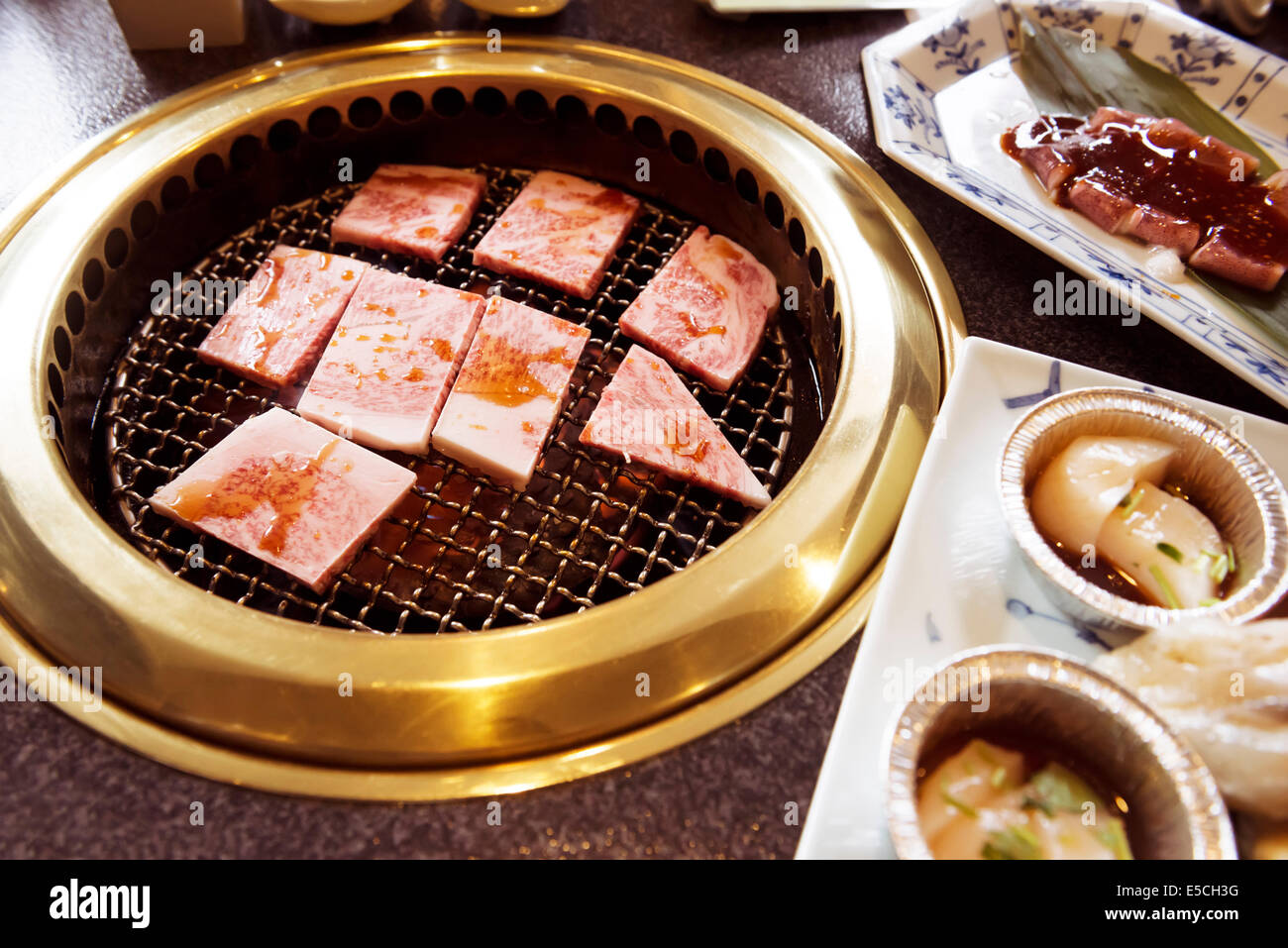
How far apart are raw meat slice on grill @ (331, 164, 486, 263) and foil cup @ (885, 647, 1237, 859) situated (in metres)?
1.73

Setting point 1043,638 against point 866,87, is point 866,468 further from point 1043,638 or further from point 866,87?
point 866,87

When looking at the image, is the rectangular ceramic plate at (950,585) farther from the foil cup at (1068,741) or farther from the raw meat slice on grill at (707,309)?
the raw meat slice on grill at (707,309)

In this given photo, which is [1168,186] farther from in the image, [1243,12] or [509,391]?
[509,391]

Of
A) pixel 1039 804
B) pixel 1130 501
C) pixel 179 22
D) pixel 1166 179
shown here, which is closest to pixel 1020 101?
pixel 1166 179

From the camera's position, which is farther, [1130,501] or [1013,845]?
[1130,501]

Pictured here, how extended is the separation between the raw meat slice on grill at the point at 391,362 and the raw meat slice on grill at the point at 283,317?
54 mm

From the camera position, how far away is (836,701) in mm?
1504

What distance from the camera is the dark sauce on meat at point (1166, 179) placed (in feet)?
7.19

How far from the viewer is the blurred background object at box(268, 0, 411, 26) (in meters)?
2.45

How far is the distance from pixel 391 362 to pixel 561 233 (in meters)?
0.60

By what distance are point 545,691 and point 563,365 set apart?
0.89 meters

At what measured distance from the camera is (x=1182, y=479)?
1.62 meters

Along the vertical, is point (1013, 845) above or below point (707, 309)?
below
